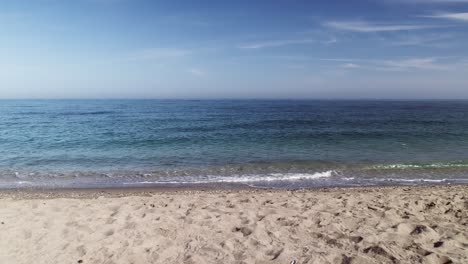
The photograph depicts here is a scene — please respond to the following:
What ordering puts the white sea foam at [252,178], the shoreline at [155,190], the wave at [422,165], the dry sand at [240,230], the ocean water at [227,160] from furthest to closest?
1. the wave at [422,165]
2. the ocean water at [227,160]
3. the white sea foam at [252,178]
4. the shoreline at [155,190]
5. the dry sand at [240,230]

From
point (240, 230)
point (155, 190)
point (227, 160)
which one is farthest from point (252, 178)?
point (240, 230)

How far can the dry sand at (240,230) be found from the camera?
496 cm

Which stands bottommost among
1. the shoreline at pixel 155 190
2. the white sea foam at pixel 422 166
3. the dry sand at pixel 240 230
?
the shoreline at pixel 155 190

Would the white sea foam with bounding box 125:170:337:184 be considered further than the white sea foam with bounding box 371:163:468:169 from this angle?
No

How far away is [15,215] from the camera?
6.77 m

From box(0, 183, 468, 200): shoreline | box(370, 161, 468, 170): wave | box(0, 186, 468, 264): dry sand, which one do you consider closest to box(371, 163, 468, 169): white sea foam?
box(370, 161, 468, 170): wave

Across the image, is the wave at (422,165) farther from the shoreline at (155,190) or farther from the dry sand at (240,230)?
the dry sand at (240,230)

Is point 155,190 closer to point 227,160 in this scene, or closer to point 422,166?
point 227,160

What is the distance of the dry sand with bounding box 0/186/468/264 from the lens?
4.96 m

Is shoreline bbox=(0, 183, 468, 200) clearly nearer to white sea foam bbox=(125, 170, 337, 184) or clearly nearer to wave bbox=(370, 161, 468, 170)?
white sea foam bbox=(125, 170, 337, 184)

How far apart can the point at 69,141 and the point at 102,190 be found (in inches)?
471

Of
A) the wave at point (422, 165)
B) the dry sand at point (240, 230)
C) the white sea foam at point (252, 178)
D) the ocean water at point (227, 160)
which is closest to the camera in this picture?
the dry sand at point (240, 230)

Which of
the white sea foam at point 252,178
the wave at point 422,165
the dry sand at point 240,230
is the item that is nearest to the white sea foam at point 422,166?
the wave at point 422,165

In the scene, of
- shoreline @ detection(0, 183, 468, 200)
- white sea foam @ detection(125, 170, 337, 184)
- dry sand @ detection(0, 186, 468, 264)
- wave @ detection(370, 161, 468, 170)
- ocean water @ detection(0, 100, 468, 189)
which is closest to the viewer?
→ dry sand @ detection(0, 186, 468, 264)
